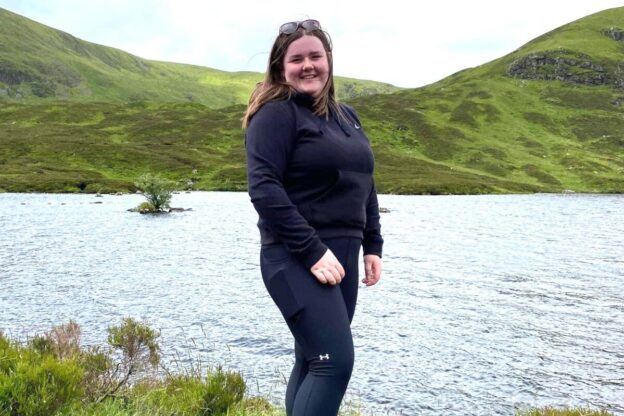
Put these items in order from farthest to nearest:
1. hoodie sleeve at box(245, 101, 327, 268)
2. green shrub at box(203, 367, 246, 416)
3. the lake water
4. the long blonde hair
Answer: the lake water < green shrub at box(203, 367, 246, 416) < the long blonde hair < hoodie sleeve at box(245, 101, 327, 268)

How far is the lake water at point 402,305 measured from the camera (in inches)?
607

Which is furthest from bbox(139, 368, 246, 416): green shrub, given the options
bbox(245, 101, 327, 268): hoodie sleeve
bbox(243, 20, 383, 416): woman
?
bbox(245, 101, 327, 268): hoodie sleeve

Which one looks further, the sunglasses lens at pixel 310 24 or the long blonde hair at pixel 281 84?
the sunglasses lens at pixel 310 24

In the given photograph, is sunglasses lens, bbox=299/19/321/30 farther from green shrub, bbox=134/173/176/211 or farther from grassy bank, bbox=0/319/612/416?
green shrub, bbox=134/173/176/211

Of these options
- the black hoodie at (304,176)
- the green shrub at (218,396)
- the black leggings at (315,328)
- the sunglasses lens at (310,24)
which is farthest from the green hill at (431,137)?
the black leggings at (315,328)

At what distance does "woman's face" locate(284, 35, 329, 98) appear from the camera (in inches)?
194

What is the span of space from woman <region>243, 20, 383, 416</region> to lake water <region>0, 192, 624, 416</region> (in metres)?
8.48

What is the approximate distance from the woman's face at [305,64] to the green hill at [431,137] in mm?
89021

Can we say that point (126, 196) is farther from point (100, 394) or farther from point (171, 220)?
point (100, 394)

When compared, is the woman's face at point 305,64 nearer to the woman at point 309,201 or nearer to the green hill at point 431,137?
the woman at point 309,201

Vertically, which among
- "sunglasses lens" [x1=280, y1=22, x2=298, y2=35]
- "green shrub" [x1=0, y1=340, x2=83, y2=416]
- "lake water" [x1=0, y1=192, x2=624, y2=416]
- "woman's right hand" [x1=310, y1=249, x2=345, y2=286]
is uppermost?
"sunglasses lens" [x1=280, y1=22, x2=298, y2=35]

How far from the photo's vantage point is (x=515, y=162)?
123 m

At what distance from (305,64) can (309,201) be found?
124 centimetres

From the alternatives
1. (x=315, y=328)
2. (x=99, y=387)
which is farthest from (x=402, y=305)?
(x=315, y=328)
